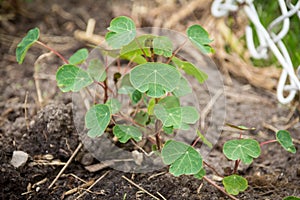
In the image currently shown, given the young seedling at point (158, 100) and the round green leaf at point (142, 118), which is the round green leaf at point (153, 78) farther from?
the round green leaf at point (142, 118)

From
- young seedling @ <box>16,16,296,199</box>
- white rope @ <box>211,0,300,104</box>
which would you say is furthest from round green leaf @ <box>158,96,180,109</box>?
white rope @ <box>211,0,300,104</box>

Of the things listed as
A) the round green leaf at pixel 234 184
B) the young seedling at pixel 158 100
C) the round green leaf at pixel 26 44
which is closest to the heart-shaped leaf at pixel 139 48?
the young seedling at pixel 158 100

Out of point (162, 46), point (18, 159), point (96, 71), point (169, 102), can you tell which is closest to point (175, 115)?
point (169, 102)

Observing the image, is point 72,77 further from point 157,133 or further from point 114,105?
point 157,133

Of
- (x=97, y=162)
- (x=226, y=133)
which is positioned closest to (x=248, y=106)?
(x=226, y=133)

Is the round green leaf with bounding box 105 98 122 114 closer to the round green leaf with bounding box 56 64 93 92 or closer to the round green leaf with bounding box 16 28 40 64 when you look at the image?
the round green leaf with bounding box 56 64 93 92

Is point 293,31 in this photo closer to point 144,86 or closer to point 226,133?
point 226,133
